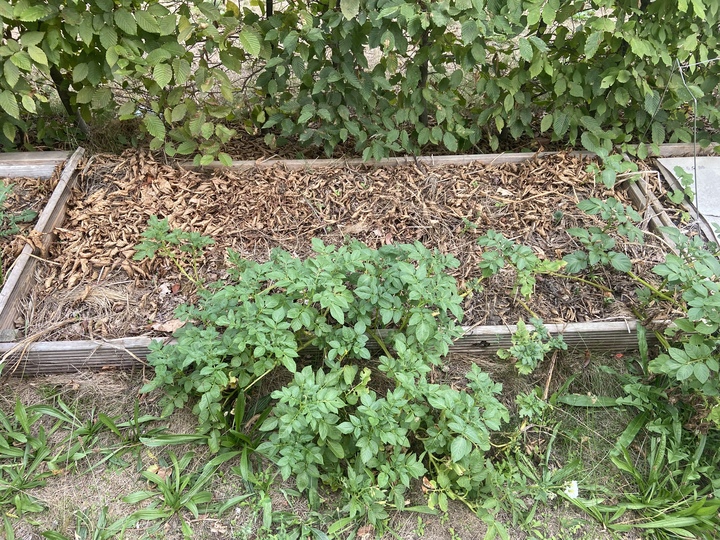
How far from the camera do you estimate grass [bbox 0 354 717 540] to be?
2.03 m

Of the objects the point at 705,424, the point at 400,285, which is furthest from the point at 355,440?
the point at 705,424

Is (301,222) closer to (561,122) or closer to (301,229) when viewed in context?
(301,229)

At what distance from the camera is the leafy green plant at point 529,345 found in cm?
219

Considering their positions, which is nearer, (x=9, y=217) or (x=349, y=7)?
(x=349, y=7)

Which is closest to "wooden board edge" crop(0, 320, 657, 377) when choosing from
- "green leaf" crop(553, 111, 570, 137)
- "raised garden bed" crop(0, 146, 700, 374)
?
"raised garden bed" crop(0, 146, 700, 374)

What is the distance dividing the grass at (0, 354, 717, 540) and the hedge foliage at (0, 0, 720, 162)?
1336 mm

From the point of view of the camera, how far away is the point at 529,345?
86.5 inches

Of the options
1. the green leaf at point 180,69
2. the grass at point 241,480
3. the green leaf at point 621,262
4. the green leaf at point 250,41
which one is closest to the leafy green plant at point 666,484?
the grass at point 241,480

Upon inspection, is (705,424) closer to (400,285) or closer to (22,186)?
(400,285)

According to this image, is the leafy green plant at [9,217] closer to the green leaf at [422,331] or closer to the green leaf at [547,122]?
Answer: the green leaf at [422,331]

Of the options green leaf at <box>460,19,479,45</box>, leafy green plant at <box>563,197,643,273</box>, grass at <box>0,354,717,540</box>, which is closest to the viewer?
grass at <box>0,354,717,540</box>

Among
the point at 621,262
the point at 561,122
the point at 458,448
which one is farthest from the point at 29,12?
the point at 621,262

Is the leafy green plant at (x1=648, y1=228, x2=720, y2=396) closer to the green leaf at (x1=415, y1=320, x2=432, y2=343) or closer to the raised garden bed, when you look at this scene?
the raised garden bed

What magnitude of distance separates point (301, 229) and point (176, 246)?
640mm
